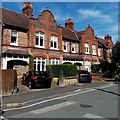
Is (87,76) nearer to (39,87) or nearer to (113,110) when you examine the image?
(39,87)

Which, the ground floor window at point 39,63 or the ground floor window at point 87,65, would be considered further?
the ground floor window at point 87,65

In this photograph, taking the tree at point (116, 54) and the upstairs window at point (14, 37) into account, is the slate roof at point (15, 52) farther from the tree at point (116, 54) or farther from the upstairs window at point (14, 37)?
the tree at point (116, 54)

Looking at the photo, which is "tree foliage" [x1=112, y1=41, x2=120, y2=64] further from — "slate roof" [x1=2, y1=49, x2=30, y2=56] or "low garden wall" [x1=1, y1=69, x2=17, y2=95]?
"low garden wall" [x1=1, y1=69, x2=17, y2=95]

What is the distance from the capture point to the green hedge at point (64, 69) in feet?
82.1

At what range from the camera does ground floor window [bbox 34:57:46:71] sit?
2677cm

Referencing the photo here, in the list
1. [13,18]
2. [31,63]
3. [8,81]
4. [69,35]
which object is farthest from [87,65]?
[8,81]

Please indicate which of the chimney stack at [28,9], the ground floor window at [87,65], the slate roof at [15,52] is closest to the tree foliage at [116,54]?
the ground floor window at [87,65]

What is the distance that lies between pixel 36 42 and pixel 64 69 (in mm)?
5430

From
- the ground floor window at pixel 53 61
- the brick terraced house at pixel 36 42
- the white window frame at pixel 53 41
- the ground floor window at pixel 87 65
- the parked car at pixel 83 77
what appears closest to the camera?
the brick terraced house at pixel 36 42

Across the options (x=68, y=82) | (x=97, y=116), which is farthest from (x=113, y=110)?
(x=68, y=82)

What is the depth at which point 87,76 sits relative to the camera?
25.4 metres

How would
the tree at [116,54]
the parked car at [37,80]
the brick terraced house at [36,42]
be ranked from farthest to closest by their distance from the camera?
the tree at [116,54]
the brick terraced house at [36,42]
the parked car at [37,80]

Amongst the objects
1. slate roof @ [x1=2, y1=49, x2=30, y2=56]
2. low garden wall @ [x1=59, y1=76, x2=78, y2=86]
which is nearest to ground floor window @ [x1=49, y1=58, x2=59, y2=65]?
slate roof @ [x1=2, y1=49, x2=30, y2=56]

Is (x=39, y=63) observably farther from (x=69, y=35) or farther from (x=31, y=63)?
(x=69, y=35)
